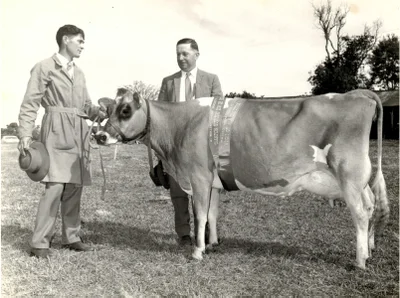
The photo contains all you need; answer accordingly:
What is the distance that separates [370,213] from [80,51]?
4176 millimetres

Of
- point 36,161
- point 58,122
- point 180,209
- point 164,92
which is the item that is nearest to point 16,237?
point 36,161

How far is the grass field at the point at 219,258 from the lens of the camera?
4410mm

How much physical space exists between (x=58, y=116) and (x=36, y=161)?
26.1 inches

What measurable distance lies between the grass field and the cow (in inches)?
16.6

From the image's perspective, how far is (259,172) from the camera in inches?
200

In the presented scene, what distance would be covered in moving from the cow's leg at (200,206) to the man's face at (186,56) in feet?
6.11

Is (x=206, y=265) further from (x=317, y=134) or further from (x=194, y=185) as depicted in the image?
(x=317, y=134)

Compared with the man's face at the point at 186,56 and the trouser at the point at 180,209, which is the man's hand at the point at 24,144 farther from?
the man's face at the point at 186,56

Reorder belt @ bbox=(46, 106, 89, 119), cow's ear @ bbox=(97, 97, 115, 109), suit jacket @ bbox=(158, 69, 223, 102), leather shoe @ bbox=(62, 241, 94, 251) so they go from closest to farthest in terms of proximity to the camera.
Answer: cow's ear @ bbox=(97, 97, 115, 109)
belt @ bbox=(46, 106, 89, 119)
leather shoe @ bbox=(62, 241, 94, 251)
suit jacket @ bbox=(158, 69, 223, 102)

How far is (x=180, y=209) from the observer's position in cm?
645

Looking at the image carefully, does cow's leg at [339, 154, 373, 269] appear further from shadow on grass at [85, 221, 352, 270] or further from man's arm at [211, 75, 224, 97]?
man's arm at [211, 75, 224, 97]

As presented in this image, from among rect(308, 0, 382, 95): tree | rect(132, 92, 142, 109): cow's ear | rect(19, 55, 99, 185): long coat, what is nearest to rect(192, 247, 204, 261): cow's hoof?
rect(19, 55, 99, 185): long coat

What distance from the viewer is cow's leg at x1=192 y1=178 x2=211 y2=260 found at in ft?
17.5

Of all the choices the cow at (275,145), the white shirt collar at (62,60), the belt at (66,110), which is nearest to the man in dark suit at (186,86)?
the cow at (275,145)
